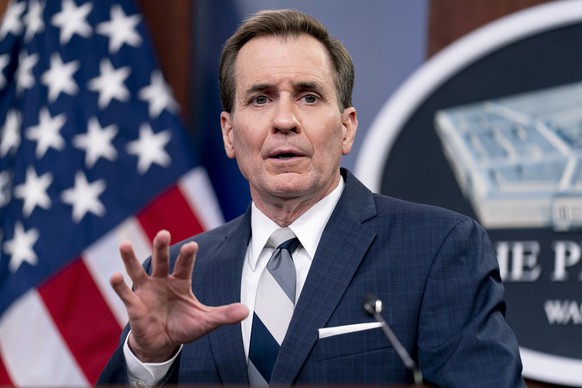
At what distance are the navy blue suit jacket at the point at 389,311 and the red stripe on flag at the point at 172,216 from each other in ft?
5.56

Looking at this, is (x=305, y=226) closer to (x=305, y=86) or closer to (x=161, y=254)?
(x=305, y=86)

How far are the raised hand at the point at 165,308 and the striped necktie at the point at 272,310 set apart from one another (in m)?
0.19

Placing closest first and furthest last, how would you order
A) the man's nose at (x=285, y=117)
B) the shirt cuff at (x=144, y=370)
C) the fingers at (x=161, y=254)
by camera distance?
1. the fingers at (x=161, y=254)
2. the shirt cuff at (x=144, y=370)
3. the man's nose at (x=285, y=117)

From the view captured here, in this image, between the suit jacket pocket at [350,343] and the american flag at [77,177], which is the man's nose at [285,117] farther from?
the american flag at [77,177]

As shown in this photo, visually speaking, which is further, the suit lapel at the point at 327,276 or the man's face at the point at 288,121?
the man's face at the point at 288,121

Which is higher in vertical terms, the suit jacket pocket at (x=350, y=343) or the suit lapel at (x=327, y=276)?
the suit lapel at (x=327, y=276)

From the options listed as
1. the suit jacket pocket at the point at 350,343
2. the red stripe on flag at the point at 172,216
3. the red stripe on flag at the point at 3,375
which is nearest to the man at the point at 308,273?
the suit jacket pocket at the point at 350,343

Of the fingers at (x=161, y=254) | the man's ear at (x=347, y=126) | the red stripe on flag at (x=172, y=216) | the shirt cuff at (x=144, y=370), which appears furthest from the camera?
the red stripe on flag at (x=172, y=216)

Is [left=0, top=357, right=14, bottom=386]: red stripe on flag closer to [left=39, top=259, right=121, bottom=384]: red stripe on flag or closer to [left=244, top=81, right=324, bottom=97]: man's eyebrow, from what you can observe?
[left=39, top=259, right=121, bottom=384]: red stripe on flag

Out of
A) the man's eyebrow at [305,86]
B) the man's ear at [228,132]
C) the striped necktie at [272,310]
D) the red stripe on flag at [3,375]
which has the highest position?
the man's eyebrow at [305,86]

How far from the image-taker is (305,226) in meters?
2.00

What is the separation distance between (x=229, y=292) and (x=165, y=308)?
0.89ft

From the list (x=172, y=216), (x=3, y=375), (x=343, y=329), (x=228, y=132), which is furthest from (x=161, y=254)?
(x=3, y=375)

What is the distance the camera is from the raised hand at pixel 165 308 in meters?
1.63
